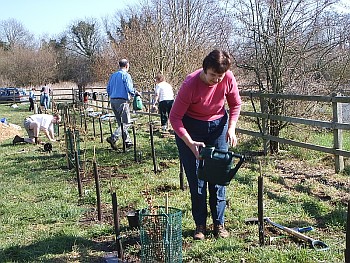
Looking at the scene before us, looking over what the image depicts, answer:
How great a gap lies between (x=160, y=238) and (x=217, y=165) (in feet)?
2.35

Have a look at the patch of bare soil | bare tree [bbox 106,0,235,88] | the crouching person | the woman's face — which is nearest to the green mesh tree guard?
the woman's face

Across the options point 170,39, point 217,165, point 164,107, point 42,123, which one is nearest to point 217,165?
point 217,165

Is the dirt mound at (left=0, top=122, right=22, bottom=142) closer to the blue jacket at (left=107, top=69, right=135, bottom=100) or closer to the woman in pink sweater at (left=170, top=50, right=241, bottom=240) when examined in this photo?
the blue jacket at (left=107, top=69, right=135, bottom=100)

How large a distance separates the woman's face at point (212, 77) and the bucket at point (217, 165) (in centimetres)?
56

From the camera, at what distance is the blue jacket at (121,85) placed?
8.91 metres

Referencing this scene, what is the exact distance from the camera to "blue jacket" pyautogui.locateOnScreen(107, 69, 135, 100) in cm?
891

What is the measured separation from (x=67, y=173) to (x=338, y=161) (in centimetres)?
437

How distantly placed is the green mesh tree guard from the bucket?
0.40 meters

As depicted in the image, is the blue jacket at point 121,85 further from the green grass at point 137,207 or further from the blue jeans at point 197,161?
the blue jeans at point 197,161

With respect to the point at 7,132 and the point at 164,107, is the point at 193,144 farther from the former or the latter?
the point at 7,132

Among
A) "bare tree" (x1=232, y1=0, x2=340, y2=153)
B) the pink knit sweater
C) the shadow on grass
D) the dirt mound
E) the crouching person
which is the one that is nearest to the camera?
the pink knit sweater

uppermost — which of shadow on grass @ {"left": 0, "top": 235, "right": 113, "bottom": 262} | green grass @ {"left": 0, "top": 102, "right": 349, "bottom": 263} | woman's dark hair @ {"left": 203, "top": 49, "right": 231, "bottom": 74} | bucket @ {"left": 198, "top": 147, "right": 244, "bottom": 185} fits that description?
woman's dark hair @ {"left": 203, "top": 49, "right": 231, "bottom": 74}

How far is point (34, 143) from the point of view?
11633mm

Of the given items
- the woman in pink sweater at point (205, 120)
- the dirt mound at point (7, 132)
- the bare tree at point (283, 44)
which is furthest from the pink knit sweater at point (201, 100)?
the dirt mound at point (7, 132)
